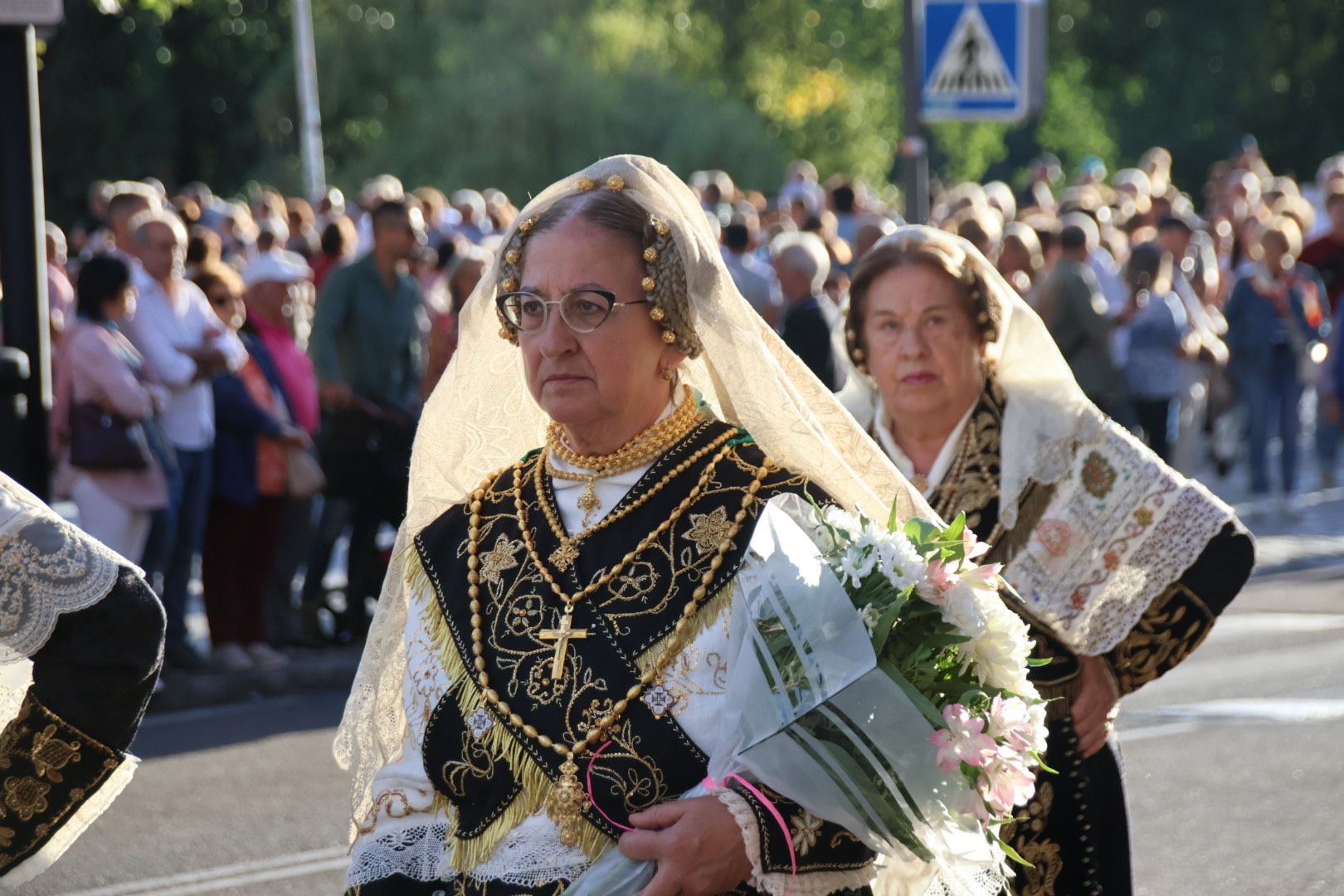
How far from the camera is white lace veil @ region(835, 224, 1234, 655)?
471 centimetres

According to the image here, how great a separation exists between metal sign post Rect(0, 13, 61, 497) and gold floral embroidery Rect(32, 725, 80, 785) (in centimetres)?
529

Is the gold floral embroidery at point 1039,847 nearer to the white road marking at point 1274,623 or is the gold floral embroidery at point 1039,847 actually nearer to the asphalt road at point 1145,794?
the asphalt road at point 1145,794

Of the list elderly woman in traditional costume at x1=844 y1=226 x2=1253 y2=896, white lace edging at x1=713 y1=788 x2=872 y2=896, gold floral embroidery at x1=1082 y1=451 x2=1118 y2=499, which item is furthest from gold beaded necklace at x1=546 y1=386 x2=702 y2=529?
gold floral embroidery at x1=1082 y1=451 x2=1118 y2=499

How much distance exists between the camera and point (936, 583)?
10.1 ft

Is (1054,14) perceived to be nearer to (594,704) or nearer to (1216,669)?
A: (1216,669)

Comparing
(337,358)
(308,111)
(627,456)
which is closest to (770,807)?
(627,456)

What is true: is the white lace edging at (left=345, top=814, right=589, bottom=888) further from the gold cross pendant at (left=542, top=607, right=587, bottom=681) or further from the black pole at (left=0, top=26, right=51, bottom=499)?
the black pole at (left=0, top=26, right=51, bottom=499)

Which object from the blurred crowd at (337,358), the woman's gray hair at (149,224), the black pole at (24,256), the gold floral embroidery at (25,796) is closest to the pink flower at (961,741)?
the gold floral embroidery at (25,796)

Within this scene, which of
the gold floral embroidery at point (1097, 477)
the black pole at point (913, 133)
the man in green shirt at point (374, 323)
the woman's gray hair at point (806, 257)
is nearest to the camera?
the gold floral embroidery at point (1097, 477)

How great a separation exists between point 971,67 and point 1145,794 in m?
4.72

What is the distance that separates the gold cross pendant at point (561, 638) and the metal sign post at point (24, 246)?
5.17 meters

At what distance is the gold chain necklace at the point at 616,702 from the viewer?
318 cm

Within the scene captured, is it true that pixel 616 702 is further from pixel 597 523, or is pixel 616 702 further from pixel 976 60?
pixel 976 60

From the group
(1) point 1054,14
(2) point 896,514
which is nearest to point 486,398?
(2) point 896,514
